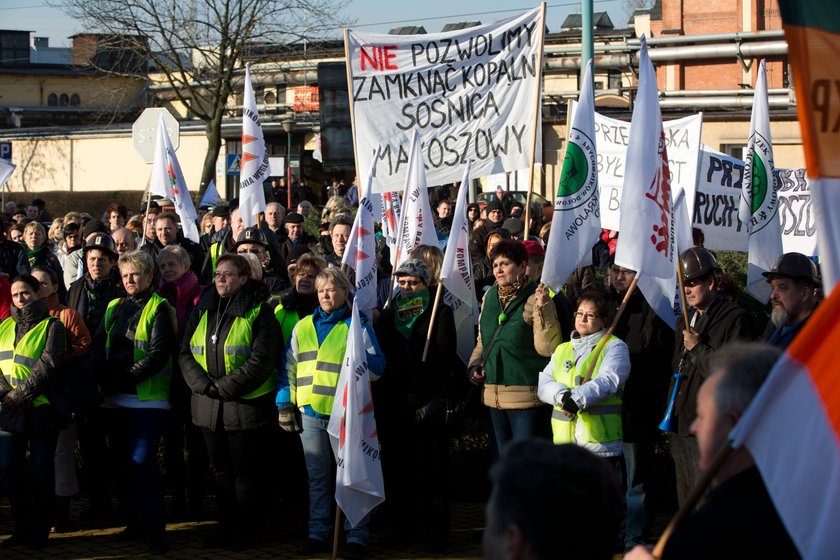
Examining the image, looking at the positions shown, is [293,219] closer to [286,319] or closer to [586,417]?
[286,319]

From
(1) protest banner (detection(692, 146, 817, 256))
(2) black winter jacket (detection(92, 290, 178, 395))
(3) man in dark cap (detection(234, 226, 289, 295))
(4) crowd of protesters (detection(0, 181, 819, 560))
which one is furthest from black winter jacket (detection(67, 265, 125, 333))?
(1) protest banner (detection(692, 146, 817, 256))

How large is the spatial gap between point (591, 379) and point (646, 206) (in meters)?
1.04

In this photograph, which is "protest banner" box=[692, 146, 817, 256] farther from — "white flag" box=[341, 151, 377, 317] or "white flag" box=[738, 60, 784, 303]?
"white flag" box=[341, 151, 377, 317]

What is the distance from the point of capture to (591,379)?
23.0 feet

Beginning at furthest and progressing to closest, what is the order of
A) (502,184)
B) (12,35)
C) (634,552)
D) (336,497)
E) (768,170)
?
1. (12,35)
2. (502,184)
3. (768,170)
4. (336,497)
5. (634,552)

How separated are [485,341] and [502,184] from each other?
18.4 meters

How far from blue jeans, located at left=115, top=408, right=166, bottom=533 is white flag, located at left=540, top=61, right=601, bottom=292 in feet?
8.73

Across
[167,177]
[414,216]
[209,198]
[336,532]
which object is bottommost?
[336,532]

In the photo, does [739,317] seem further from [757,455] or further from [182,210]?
[182,210]

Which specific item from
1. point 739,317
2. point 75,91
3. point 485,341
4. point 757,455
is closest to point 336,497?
point 485,341

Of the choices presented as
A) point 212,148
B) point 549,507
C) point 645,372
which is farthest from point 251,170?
point 212,148

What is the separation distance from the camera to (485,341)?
25.4 ft

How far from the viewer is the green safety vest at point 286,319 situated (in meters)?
7.86

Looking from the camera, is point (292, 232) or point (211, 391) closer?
point (211, 391)
